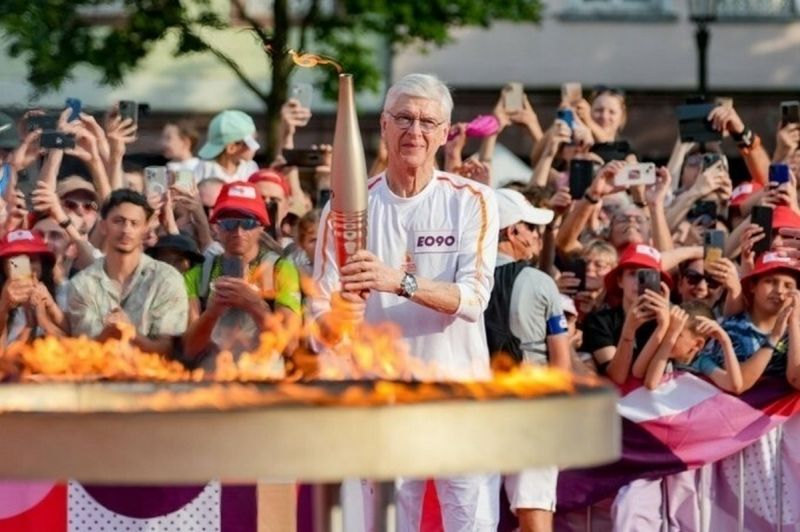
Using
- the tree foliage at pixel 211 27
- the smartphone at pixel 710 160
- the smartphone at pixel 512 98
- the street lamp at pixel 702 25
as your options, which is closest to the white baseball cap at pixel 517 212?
the smartphone at pixel 710 160

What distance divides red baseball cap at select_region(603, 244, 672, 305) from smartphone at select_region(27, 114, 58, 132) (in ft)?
8.50

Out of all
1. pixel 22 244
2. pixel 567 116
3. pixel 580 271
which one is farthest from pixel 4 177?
pixel 567 116

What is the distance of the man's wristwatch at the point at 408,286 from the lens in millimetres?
6680

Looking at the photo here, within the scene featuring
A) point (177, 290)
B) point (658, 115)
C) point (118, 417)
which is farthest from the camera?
point (658, 115)

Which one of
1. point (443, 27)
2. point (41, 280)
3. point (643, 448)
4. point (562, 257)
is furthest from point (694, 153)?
point (443, 27)

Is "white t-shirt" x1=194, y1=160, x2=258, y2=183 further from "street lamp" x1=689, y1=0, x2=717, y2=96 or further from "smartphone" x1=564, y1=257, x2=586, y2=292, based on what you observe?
"street lamp" x1=689, y1=0, x2=717, y2=96

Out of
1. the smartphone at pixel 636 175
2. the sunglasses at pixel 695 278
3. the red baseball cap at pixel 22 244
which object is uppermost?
the smartphone at pixel 636 175

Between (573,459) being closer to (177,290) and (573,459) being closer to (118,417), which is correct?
(118,417)

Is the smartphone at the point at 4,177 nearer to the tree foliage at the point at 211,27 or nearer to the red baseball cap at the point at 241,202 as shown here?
the red baseball cap at the point at 241,202

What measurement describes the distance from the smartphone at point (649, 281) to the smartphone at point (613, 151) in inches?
74.9

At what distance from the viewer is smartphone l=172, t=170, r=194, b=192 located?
399 inches

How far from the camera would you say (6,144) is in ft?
33.2

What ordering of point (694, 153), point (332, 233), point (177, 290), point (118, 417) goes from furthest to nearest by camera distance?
point (694, 153)
point (177, 290)
point (332, 233)
point (118, 417)

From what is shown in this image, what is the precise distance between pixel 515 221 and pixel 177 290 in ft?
4.40
